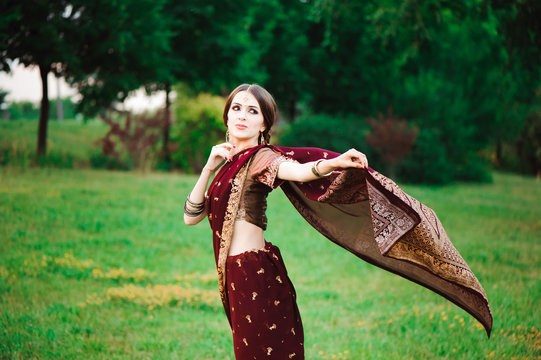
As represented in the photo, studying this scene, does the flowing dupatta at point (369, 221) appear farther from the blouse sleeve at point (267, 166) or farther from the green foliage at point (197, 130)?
the green foliage at point (197, 130)

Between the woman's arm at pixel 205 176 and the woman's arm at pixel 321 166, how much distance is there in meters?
0.49

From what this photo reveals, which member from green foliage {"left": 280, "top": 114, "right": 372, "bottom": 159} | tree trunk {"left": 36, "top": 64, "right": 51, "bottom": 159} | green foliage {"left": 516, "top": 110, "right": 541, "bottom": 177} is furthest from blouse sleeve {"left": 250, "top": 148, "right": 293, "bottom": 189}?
green foliage {"left": 516, "top": 110, "right": 541, "bottom": 177}

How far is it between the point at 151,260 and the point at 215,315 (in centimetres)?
226

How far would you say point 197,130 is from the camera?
20781mm

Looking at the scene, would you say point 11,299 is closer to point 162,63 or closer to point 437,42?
point 162,63

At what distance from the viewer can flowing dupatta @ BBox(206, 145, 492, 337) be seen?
9.48 feet

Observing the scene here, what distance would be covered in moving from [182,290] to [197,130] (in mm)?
14754

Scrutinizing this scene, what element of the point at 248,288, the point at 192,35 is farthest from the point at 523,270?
the point at 192,35

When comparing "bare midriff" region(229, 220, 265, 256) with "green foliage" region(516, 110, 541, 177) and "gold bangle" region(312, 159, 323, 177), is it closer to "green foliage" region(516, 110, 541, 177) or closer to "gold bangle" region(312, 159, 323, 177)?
"gold bangle" region(312, 159, 323, 177)

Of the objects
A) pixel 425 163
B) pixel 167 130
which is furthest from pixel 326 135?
pixel 167 130

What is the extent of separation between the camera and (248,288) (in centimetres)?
306

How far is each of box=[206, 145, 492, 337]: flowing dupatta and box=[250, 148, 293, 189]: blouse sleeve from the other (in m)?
0.05

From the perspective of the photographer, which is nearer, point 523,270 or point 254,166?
point 254,166

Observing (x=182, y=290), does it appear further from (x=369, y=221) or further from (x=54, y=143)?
(x=54, y=143)
